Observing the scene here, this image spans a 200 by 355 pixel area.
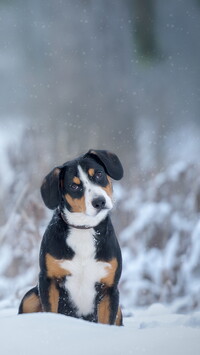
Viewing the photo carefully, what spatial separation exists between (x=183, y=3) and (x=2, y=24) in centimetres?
94

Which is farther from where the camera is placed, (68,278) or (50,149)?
(50,149)

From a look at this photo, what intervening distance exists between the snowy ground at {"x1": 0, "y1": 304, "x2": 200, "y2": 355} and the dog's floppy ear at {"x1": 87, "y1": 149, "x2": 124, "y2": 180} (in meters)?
0.39

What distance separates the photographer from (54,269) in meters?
1.39

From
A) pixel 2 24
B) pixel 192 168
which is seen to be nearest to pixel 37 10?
pixel 2 24

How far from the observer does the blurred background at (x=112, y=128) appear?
2.85m

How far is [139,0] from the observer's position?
272 centimetres

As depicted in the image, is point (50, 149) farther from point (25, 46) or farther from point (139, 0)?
point (139, 0)

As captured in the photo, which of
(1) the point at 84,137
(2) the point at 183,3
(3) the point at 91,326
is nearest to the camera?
(3) the point at 91,326

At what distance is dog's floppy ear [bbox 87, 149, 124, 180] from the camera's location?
4.62 ft

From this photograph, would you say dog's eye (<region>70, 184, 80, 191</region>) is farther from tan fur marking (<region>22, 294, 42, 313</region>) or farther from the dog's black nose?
tan fur marking (<region>22, 294, 42, 313</region>)

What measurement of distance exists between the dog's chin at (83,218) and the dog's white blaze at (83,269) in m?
0.02

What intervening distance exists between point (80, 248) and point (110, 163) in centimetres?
23

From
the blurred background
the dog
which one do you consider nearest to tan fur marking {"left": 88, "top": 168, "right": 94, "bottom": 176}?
the dog

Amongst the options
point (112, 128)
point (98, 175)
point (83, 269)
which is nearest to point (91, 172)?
point (98, 175)
